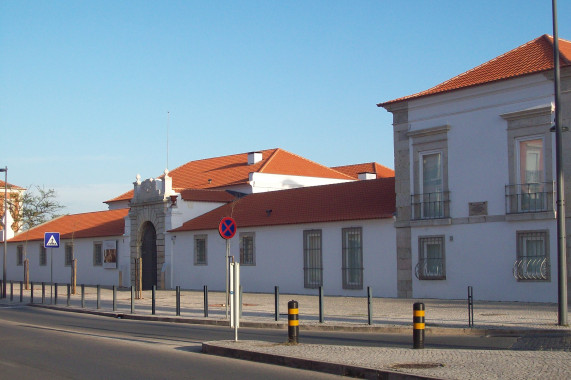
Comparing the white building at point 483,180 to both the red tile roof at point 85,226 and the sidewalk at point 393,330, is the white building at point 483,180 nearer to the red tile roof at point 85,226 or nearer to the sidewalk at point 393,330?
the sidewalk at point 393,330

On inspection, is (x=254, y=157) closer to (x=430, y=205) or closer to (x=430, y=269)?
(x=430, y=205)

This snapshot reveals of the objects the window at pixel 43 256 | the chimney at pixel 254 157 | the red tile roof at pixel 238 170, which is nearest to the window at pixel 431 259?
the red tile roof at pixel 238 170

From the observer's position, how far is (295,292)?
3353 cm

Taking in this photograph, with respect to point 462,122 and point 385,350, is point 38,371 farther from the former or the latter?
point 462,122

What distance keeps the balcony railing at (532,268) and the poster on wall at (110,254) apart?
1039 inches

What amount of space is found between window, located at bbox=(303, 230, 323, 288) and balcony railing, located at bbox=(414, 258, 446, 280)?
514cm

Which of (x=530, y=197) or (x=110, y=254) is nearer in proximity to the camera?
(x=530, y=197)

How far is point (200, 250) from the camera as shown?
3900 centimetres

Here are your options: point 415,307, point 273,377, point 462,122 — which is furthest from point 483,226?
point 273,377

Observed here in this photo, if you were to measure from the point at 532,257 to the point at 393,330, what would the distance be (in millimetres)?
9980

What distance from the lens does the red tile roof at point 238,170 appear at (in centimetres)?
5012

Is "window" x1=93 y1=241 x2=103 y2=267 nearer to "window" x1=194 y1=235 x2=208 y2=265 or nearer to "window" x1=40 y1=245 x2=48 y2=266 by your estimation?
"window" x1=40 y1=245 x2=48 y2=266

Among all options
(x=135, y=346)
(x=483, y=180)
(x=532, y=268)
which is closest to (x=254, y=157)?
(x=483, y=180)

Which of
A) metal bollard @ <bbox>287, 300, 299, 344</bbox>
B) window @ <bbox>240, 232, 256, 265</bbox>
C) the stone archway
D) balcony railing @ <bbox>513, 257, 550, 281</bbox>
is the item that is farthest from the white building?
the stone archway
